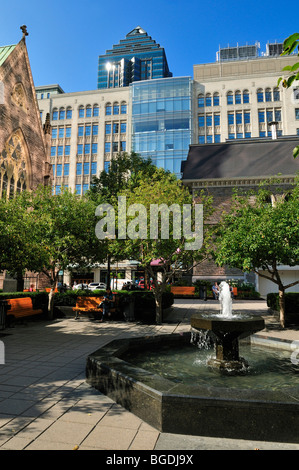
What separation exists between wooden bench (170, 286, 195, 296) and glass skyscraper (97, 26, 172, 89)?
112m

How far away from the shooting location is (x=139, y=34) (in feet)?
485

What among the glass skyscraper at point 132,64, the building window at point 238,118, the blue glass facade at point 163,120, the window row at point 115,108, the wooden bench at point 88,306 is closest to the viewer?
the wooden bench at point 88,306

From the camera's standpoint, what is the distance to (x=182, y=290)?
29.9 metres

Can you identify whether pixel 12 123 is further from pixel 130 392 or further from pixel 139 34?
pixel 139 34

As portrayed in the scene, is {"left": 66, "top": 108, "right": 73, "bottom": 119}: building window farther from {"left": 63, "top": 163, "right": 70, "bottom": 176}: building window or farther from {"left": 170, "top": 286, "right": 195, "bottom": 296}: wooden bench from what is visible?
{"left": 170, "top": 286, "right": 195, "bottom": 296}: wooden bench

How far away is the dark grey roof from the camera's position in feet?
109

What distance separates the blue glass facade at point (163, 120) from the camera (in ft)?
183

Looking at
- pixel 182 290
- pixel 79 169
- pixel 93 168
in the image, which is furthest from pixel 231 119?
pixel 182 290

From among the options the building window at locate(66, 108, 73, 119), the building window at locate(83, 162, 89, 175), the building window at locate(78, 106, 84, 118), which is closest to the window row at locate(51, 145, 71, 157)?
the building window at locate(83, 162, 89, 175)

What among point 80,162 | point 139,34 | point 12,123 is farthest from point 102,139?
point 139,34

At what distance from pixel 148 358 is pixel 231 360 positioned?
1.99 m

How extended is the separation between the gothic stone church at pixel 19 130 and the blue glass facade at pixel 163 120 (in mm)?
30564

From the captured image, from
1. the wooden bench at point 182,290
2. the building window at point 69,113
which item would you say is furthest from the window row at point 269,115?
the wooden bench at point 182,290

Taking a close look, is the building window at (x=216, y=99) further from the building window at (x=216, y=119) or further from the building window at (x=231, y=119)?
the building window at (x=231, y=119)
